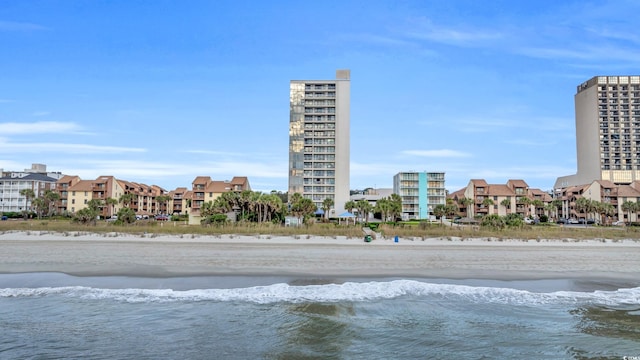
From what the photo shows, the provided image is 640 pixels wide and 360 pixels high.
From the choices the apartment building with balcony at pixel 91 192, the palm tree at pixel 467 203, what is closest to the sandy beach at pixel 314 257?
the apartment building with balcony at pixel 91 192

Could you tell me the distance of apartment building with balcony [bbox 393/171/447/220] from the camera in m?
100

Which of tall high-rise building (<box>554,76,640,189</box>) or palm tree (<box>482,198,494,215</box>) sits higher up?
tall high-rise building (<box>554,76,640,189</box>)

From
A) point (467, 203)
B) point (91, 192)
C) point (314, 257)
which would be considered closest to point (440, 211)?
point (467, 203)

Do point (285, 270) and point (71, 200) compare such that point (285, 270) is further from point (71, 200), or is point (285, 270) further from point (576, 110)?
point (576, 110)

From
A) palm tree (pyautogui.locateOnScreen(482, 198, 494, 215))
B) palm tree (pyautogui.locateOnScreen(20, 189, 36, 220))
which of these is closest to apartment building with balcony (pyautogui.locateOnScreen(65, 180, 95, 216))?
palm tree (pyautogui.locateOnScreen(20, 189, 36, 220))

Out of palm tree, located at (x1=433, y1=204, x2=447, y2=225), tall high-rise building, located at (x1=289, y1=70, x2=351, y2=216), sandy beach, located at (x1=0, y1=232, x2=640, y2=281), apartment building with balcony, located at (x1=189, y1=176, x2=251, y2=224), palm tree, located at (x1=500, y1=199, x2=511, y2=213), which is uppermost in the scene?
tall high-rise building, located at (x1=289, y1=70, x2=351, y2=216)

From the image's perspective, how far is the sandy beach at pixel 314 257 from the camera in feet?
66.4

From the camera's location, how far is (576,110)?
146m

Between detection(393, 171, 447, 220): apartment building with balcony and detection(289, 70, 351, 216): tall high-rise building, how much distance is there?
1593 cm

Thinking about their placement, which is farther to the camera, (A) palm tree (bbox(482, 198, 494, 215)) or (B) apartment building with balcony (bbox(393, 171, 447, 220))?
(B) apartment building with balcony (bbox(393, 171, 447, 220))

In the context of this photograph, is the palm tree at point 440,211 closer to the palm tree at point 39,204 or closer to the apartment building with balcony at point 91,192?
the apartment building with balcony at point 91,192

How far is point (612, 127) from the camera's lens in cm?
13350

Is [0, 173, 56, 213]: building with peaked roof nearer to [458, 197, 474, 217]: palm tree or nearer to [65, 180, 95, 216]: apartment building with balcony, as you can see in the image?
[65, 180, 95, 216]: apartment building with balcony

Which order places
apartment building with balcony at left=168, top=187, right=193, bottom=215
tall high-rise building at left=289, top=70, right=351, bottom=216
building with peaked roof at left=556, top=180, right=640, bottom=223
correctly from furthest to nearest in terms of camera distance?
apartment building with balcony at left=168, top=187, right=193, bottom=215 → tall high-rise building at left=289, top=70, right=351, bottom=216 → building with peaked roof at left=556, top=180, right=640, bottom=223
